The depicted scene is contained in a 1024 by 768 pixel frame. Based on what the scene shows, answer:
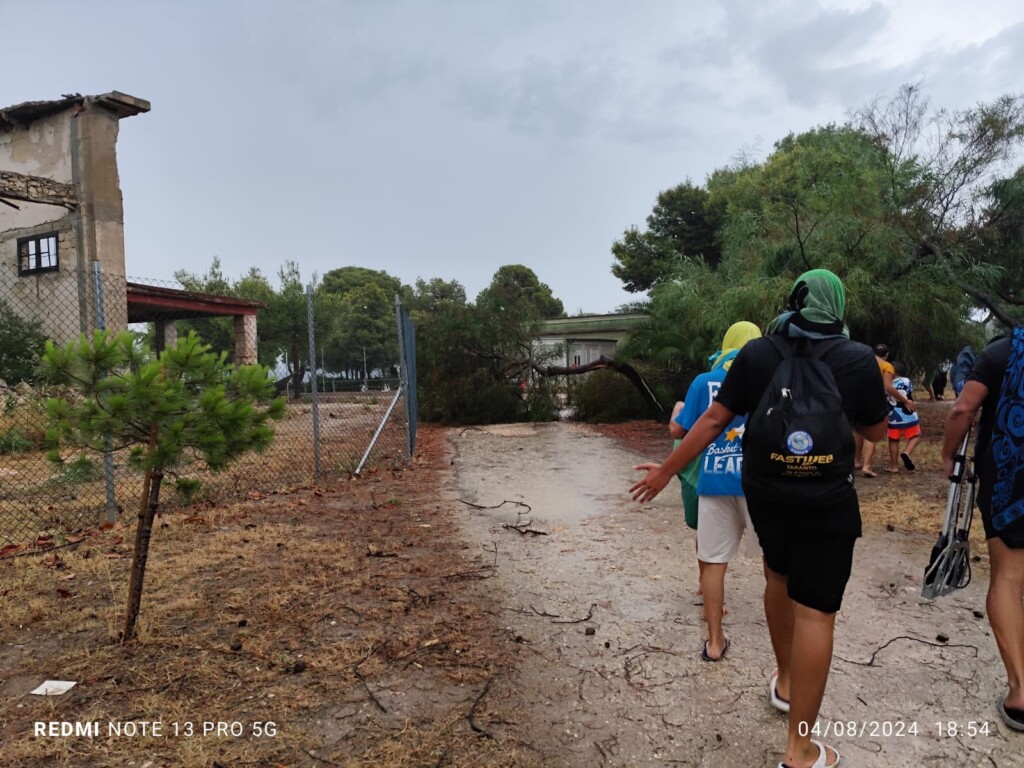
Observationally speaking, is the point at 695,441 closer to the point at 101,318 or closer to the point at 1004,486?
the point at 1004,486

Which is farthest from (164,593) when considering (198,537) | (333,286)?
(333,286)

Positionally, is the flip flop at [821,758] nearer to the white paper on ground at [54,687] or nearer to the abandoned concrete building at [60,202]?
the white paper on ground at [54,687]

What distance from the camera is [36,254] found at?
18.0 metres

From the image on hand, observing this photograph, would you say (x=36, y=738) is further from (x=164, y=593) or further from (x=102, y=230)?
(x=102, y=230)

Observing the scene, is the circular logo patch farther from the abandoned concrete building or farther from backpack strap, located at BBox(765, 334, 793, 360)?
the abandoned concrete building

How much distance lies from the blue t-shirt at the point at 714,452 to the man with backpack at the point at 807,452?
0.79 metres

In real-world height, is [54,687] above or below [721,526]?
below

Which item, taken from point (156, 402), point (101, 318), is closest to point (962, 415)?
point (156, 402)

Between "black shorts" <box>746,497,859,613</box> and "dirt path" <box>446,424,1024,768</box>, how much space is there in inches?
26.6

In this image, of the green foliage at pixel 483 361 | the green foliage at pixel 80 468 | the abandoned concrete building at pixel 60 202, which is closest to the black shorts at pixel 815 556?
the green foliage at pixel 80 468

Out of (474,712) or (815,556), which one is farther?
(474,712)

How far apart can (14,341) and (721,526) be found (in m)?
16.8

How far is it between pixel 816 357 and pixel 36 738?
3170 mm

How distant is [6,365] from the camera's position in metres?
14.4
